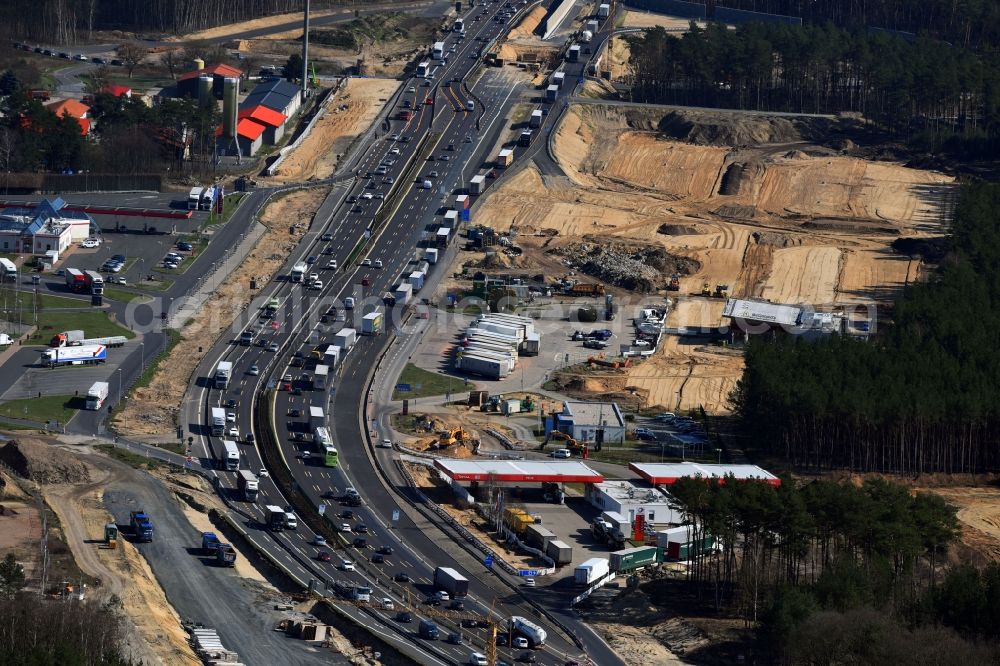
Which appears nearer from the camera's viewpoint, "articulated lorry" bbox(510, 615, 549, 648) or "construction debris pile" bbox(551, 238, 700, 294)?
"articulated lorry" bbox(510, 615, 549, 648)

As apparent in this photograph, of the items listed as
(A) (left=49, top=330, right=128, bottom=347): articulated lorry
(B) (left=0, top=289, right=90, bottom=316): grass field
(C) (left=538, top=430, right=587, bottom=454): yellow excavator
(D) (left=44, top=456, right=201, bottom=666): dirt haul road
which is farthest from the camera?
(B) (left=0, top=289, right=90, bottom=316): grass field

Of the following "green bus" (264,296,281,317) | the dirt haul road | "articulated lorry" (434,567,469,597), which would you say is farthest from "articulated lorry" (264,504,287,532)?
"green bus" (264,296,281,317)

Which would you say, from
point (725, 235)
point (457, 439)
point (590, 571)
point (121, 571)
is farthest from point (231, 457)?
point (725, 235)

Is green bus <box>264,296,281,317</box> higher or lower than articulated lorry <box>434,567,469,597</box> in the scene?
higher

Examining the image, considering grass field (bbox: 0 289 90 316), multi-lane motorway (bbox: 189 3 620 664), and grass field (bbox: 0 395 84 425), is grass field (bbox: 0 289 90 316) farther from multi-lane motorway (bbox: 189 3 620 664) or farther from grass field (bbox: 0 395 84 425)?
grass field (bbox: 0 395 84 425)

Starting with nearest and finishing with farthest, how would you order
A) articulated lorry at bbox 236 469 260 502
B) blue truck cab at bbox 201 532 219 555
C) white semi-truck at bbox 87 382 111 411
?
blue truck cab at bbox 201 532 219 555 → articulated lorry at bbox 236 469 260 502 → white semi-truck at bbox 87 382 111 411

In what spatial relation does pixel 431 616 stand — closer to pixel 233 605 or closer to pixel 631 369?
pixel 233 605

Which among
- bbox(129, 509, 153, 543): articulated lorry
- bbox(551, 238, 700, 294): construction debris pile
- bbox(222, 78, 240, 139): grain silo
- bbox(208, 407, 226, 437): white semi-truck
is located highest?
bbox(222, 78, 240, 139): grain silo

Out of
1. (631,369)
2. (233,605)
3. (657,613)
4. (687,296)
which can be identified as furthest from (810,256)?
(233,605)
